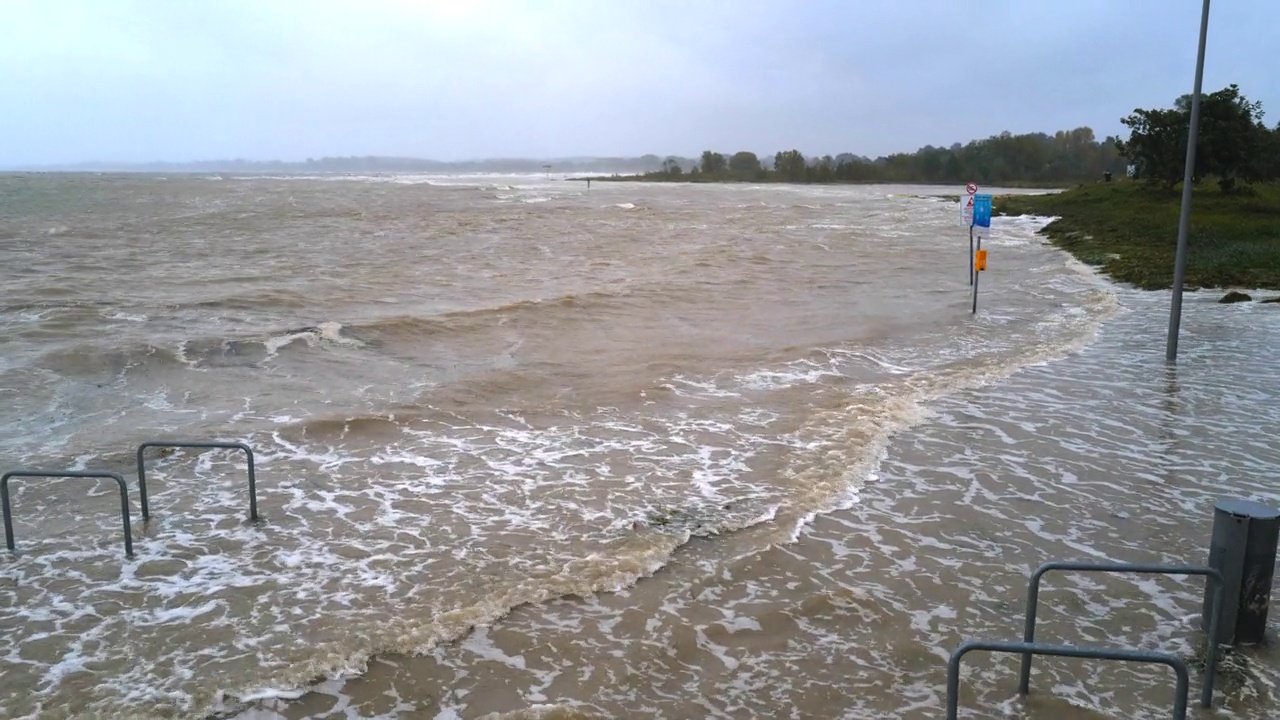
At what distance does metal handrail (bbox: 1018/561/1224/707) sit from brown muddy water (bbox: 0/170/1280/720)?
215mm

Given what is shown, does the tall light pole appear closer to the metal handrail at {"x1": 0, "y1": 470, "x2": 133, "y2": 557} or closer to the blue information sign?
the blue information sign

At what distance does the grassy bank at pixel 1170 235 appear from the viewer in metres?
25.4

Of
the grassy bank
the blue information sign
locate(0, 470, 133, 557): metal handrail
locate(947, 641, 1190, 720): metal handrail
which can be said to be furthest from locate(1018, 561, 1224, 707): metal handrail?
the grassy bank

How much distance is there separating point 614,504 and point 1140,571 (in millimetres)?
4878

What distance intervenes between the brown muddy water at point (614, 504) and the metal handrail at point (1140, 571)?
0.71 ft

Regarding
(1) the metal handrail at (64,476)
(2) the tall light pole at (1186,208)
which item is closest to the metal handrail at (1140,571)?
(1) the metal handrail at (64,476)

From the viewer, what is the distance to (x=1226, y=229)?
32.5 meters

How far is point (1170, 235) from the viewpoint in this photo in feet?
111

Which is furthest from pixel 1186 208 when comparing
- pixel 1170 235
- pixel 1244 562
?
pixel 1170 235

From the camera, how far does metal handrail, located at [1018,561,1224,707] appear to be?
4.71 m

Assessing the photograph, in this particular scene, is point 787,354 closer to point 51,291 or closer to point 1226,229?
point 51,291

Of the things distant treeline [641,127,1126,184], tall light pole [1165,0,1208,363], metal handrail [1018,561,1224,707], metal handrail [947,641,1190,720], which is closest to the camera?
metal handrail [947,641,1190,720]

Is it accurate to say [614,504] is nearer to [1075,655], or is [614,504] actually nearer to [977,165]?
[1075,655]

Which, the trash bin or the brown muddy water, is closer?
the trash bin
